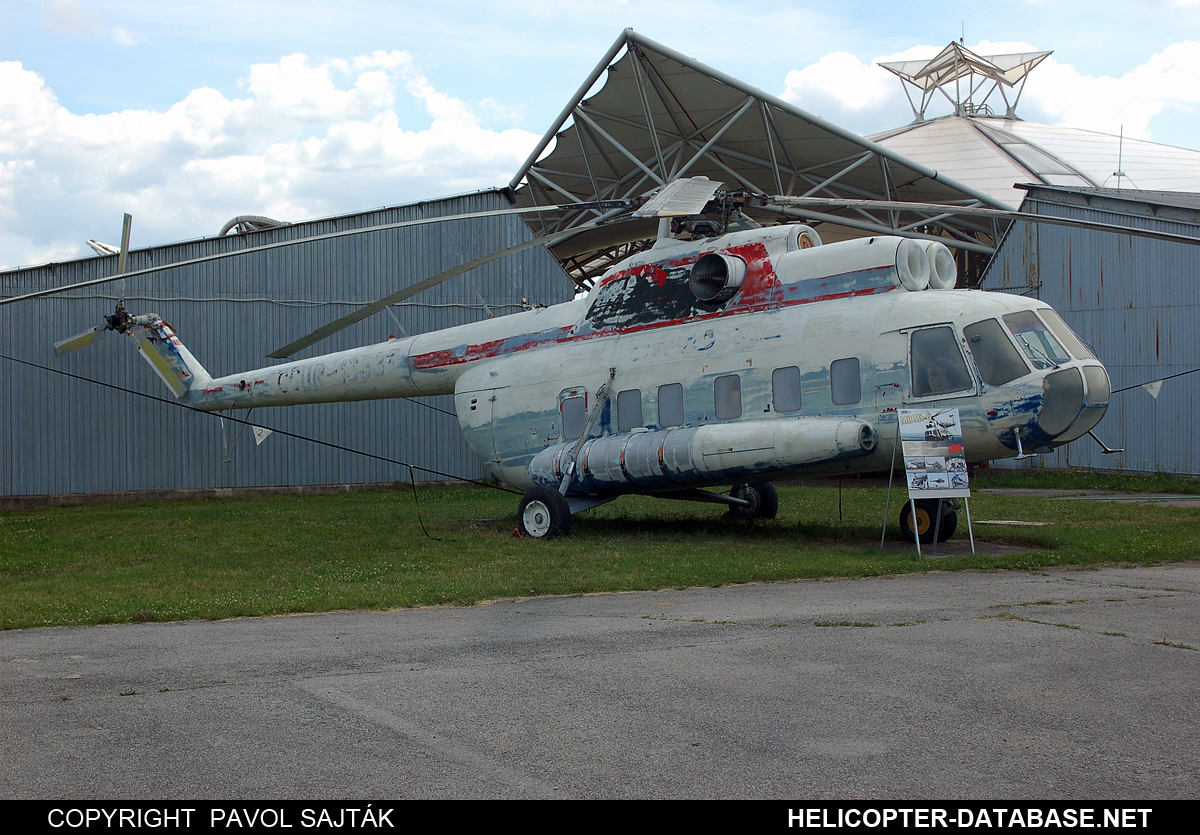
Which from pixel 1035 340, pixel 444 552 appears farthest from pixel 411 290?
pixel 1035 340

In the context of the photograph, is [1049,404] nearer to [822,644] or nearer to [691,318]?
[691,318]

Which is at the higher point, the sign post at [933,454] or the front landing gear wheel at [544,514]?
the sign post at [933,454]

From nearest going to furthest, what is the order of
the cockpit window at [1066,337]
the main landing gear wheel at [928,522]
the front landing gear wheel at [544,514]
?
1. the cockpit window at [1066,337]
2. the main landing gear wheel at [928,522]
3. the front landing gear wheel at [544,514]

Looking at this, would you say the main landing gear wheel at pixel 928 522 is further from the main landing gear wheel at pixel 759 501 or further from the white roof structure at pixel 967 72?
the white roof structure at pixel 967 72

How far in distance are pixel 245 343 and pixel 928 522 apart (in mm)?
20559

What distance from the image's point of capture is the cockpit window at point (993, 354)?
12.9m

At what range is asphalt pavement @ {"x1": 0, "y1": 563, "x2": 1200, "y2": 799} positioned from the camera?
14.7 ft

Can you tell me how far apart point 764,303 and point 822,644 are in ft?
28.2

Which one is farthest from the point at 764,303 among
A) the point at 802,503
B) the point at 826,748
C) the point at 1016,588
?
the point at 826,748

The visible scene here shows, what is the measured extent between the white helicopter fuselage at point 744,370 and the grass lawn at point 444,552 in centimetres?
146

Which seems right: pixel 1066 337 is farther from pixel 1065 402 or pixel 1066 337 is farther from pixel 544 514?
pixel 544 514

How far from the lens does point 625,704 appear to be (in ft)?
18.9

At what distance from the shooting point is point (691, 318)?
15883 mm

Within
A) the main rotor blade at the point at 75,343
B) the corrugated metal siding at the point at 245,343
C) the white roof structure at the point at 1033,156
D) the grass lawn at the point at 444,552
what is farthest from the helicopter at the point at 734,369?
the white roof structure at the point at 1033,156
